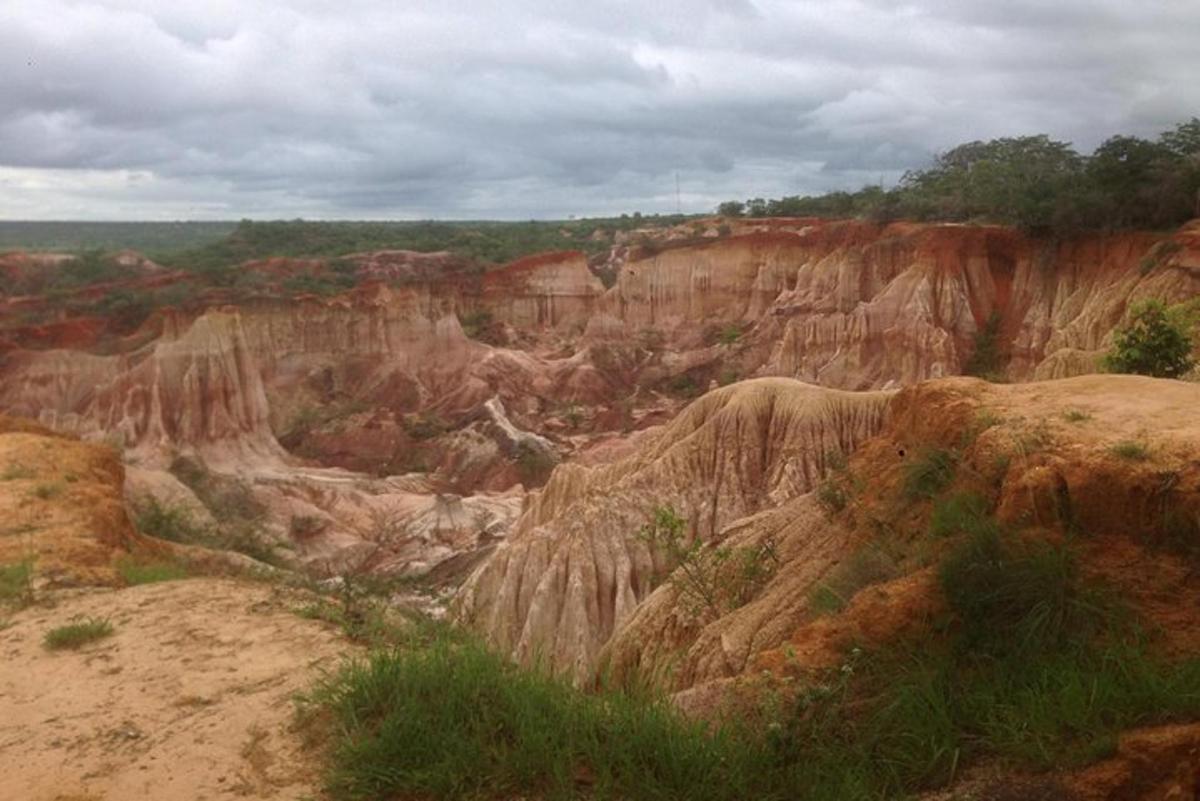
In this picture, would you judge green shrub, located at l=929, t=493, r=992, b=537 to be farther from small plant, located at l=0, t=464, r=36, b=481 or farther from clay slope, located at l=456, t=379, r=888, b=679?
small plant, located at l=0, t=464, r=36, b=481

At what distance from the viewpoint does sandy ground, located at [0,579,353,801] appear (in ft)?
14.8

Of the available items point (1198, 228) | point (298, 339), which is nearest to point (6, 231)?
point (298, 339)

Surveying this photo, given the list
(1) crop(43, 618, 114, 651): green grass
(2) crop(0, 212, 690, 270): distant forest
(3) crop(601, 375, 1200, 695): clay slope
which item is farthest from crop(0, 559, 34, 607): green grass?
(2) crop(0, 212, 690, 270): distant forest

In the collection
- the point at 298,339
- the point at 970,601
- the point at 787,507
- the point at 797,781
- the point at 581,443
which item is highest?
the point at 970,601

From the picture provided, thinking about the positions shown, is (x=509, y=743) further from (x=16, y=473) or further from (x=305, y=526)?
(x=305, y=526)

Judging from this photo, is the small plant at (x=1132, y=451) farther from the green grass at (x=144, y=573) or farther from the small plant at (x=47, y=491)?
the small plant at (x=47, y=491)

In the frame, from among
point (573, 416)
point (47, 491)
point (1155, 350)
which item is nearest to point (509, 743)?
point (47, 491)

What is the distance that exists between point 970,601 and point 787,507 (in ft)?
17.0

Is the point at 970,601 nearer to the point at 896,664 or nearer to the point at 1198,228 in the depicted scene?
the point at 896,664

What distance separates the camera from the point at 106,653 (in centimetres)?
A: 622

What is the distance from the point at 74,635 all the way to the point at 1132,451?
6.53m

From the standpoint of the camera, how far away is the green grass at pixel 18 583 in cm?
746

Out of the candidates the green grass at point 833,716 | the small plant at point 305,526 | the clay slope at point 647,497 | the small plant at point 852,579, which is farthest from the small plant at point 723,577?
the small plant at point 305,526

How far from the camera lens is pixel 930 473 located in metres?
6.83
